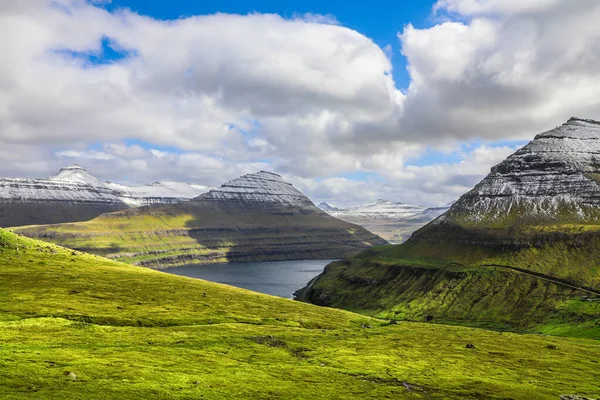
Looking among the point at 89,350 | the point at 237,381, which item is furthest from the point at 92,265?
the point at 237,381

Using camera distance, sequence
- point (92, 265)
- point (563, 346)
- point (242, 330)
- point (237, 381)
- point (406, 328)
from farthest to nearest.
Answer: point (92, 265) < point (406, 328) < point (563, 346) < point (242, 330) < point (237, 381)

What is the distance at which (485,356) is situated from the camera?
110 metres

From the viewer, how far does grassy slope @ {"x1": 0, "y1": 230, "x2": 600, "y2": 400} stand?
6019 centimetres

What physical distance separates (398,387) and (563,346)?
286 ft

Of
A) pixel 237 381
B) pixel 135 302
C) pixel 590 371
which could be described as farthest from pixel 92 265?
pixel 590 371

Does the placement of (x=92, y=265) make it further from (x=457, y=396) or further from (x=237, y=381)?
(x=457, y=396)

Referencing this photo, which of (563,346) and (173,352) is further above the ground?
(173,352)

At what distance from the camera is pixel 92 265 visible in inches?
7003

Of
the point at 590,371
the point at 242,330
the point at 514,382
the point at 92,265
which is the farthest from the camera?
the point at 92,265

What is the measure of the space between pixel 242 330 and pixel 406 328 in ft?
208

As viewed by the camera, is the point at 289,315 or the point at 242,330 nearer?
the point at 242,330

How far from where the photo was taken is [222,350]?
87000mm

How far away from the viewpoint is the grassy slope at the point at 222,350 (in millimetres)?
60188

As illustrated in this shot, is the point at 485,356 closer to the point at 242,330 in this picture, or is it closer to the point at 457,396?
the point at 457,396
